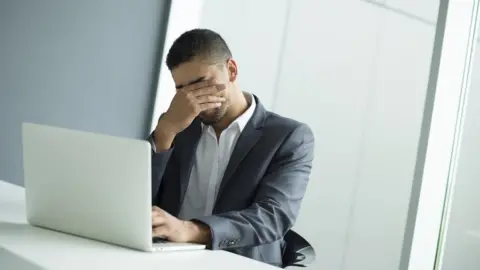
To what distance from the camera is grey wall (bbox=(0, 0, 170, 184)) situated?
2.83m

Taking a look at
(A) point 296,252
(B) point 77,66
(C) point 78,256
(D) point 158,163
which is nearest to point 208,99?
(D) point 158,163

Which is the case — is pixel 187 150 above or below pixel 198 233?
above

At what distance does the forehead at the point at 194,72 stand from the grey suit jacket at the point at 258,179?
187mm

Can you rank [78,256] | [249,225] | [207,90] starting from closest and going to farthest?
1. [78,256]
2. [249,225]
3. [207,90]

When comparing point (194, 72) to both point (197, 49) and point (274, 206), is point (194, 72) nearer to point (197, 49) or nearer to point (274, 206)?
point (197, 49)

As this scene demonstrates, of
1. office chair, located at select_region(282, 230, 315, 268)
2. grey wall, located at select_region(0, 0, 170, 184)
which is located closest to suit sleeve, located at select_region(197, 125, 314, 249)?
office chair, located at select_region(282, 230, 315, 268)

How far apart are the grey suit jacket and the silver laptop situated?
0.33m

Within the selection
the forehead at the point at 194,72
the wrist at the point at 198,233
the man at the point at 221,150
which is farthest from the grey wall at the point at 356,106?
the wrist at the point at 198,233

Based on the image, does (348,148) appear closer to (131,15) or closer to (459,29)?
(459,29)

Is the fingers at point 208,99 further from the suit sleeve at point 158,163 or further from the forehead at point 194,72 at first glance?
the suit sleeve at point 158,163

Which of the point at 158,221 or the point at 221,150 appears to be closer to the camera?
the point at 158,221

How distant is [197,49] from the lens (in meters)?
2.09

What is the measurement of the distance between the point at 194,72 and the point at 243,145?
0.92ft

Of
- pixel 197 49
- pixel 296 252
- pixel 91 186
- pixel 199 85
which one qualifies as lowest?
pixel 296 252
